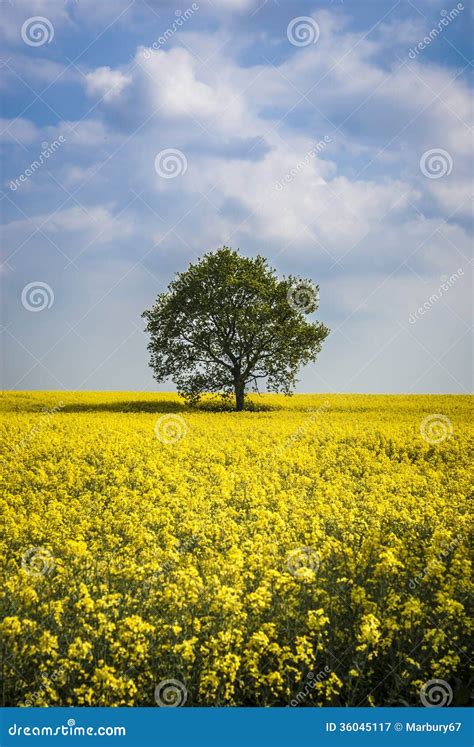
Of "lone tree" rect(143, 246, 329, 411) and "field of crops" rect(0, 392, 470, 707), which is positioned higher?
"lone tree" rect(143, 246, 329, 411)

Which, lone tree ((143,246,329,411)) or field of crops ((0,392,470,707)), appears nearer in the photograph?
field of crops ((0,392,470,707))

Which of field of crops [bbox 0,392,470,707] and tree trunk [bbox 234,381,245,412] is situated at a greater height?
tree trunk [bbox 234,381,245,412]

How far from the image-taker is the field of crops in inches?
250

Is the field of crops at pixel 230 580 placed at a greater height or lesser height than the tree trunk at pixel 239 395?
lesser

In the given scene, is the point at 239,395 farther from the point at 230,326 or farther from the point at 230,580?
the point at 230,580

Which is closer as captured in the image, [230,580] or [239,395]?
[230,580]

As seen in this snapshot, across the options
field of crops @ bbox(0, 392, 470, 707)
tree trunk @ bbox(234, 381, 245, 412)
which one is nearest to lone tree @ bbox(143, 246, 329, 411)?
tree trunk @ bbox(234, 381, 245, 412)

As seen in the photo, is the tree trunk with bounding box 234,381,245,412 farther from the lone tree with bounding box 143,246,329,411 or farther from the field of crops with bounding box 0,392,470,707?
the field of crops with bounding box 0,392,470,707

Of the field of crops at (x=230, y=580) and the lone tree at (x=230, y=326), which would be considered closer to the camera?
the field of crops at (x=230, y=580)

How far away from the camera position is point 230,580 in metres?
7.92

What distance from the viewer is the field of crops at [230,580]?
250 inches

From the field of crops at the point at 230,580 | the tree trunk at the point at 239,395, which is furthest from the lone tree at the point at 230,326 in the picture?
the field of crops at the point at 230,580

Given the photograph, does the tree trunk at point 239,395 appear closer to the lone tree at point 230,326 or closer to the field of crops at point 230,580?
the lone tree at point 230,326

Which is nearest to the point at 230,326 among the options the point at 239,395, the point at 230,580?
the point at 239,395
